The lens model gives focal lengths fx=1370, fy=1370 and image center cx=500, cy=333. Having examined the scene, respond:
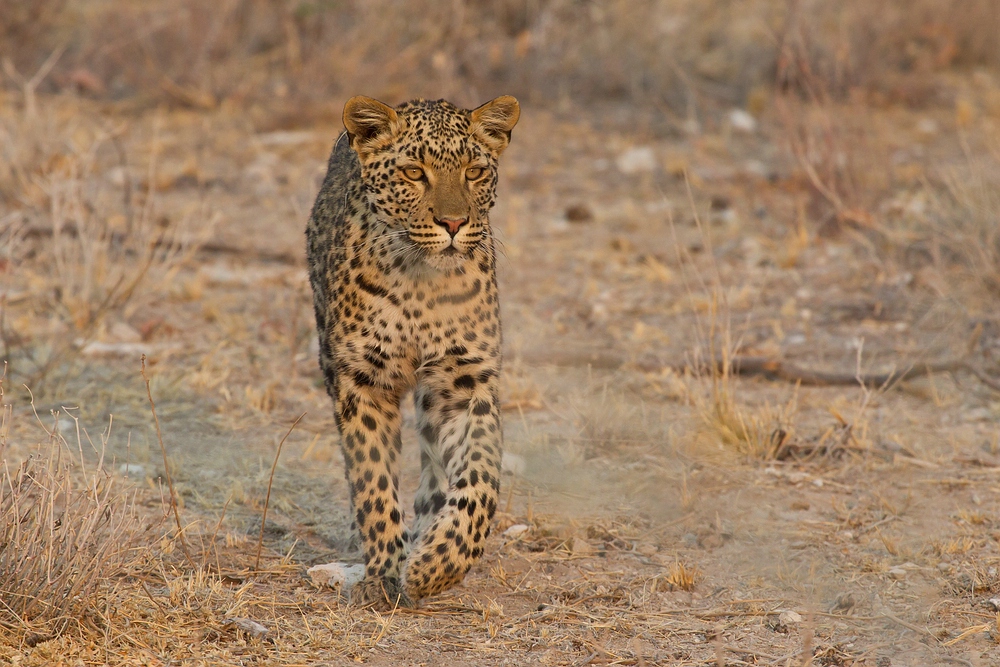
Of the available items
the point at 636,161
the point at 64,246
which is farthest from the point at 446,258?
the point at 636,161

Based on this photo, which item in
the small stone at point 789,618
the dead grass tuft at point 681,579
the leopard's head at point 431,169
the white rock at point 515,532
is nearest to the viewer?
the leopard's head at point 431,169

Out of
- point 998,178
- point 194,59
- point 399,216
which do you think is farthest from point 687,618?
point 194,59

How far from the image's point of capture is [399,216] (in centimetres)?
441

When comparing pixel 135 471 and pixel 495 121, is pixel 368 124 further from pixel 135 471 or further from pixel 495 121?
pixel 135 471

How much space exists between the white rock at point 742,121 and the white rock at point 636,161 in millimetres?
1074

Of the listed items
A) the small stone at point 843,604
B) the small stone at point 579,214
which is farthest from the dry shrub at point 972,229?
the small stone at point 843,604

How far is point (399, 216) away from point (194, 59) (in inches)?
302

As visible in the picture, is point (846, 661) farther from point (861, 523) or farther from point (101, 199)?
point (101, 199)

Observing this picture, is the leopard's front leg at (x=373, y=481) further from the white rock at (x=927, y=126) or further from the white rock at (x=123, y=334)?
the white rock at (x=927, y=126)

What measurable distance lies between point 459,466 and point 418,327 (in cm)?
48

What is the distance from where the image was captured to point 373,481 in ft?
15.0

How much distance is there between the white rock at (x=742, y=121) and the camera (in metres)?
11.7

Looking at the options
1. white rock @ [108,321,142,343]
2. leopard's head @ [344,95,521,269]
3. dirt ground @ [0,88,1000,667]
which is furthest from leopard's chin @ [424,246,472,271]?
white rock @ [108,321,142,343]

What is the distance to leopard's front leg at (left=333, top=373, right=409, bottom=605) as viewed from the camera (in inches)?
178
